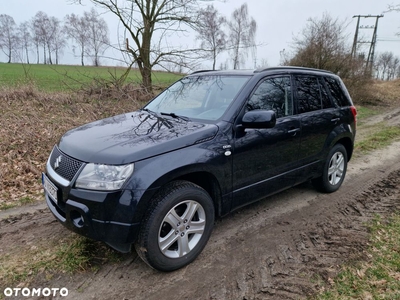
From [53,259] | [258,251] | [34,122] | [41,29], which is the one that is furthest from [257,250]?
[41,29]

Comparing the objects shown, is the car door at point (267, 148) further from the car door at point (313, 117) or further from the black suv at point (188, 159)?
the car door at point (313, 117)

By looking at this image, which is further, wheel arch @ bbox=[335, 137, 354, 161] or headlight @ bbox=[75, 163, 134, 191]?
wheel arch @ bbox=[335, 137, 354, 161]

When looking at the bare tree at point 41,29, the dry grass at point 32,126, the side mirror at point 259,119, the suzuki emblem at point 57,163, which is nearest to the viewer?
the suzuki emblem at point 57,163

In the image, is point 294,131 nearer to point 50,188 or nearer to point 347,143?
point 347,143

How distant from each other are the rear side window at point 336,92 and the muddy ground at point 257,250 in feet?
4.78

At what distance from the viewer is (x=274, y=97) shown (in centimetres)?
354

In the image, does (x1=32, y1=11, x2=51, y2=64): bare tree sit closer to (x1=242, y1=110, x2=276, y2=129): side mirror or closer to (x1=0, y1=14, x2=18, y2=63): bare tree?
(x1=0, y1=14, x2=18, y2=63): bare tree

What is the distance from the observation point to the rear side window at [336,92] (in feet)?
14.5

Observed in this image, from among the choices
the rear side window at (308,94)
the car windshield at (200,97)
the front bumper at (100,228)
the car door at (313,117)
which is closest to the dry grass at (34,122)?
the front bumper at (100,228)

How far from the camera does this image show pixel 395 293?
2414mm

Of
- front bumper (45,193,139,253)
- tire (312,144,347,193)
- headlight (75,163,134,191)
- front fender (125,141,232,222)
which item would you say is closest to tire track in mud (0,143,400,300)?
tire (312,144,347,193)

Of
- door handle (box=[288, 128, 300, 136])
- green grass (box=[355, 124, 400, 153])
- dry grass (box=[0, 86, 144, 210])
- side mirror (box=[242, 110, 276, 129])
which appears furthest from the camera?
green grass (box=[355, 124, 400, 153])

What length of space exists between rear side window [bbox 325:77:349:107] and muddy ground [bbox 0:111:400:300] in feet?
4.78

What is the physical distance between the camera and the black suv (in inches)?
93.3
